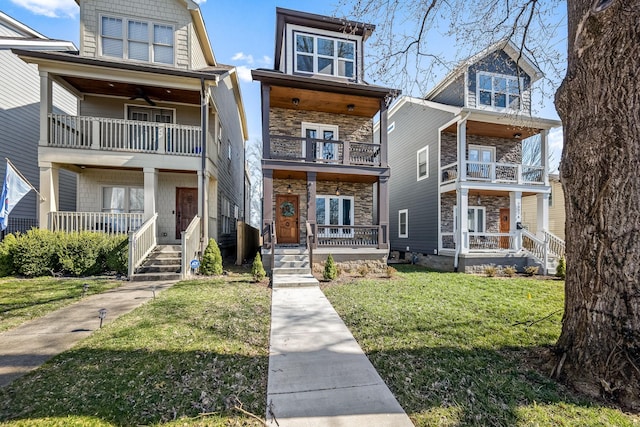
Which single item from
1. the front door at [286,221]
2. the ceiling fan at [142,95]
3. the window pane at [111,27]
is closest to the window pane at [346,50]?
the front door at [286,221]

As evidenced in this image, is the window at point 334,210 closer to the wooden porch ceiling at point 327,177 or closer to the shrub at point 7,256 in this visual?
the wooden porch ceiling at point 327,177

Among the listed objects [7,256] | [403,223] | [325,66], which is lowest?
[7,256]

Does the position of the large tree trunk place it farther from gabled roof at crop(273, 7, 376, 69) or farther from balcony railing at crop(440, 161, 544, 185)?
gabled roof at crop(273, 7, 376, 69)

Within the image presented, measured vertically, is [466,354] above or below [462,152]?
below

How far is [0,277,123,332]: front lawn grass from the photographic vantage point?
494 centimetres

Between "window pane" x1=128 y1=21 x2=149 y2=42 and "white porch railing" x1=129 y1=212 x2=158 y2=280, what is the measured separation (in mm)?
6750

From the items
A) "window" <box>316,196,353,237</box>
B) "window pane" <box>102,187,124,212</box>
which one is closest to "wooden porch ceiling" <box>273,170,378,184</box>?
"window" <box>316,196,353,237</box>

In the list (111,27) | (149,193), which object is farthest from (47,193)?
(111,27)

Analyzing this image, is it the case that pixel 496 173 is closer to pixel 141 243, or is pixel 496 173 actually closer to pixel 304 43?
pixel 304 43

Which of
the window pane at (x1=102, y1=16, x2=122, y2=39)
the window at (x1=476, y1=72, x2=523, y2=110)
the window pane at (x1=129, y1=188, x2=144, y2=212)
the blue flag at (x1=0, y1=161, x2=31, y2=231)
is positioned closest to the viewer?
the blue flag at (x1=0, y1=161, x2=31, y2=231)

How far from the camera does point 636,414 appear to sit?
2.61m

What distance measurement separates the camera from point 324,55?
11938 mm

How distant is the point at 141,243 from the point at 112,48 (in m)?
7.37

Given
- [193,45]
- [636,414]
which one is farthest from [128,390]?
[193,45]
